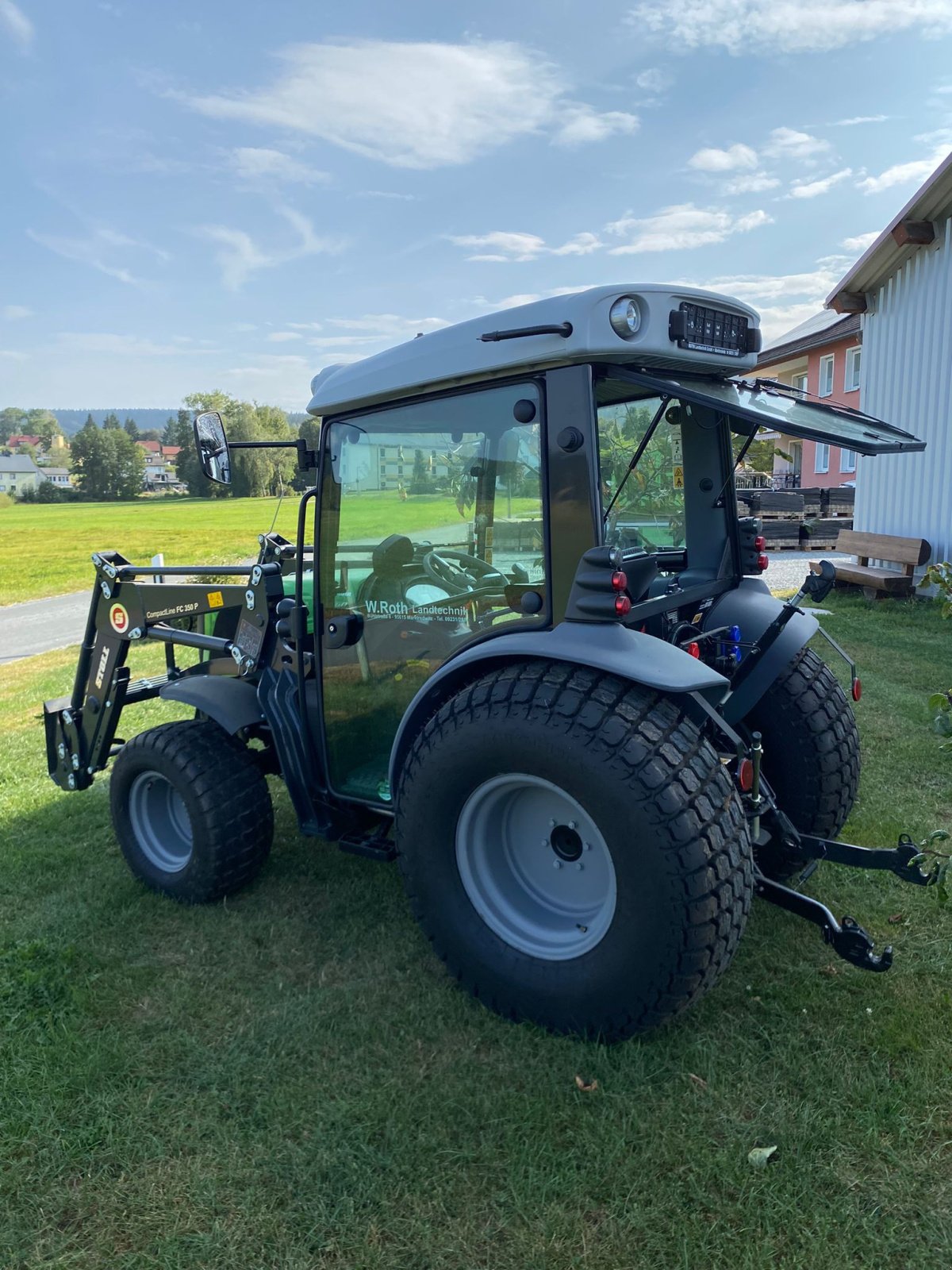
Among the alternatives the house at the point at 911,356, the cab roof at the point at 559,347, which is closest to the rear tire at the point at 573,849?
the cab roof at the point at 559,347

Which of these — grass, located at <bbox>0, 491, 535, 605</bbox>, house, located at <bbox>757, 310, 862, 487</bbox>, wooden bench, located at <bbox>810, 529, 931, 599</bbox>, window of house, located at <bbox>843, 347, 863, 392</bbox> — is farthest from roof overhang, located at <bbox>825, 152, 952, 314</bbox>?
window of house, located at <bbox>843, 347, 863, 392</bbox>

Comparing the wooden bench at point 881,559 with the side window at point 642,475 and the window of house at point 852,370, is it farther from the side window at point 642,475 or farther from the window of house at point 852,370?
the window of house at point 852,370

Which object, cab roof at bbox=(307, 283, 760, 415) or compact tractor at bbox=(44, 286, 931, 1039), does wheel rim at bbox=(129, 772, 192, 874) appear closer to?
compact tractor at bbox=(44, 286, 931, 1039)

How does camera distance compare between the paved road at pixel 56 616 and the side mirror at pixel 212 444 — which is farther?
the paved road at pixel 56 616

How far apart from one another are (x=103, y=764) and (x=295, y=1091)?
93.3 inches

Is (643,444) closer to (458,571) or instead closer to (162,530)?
(458,571)

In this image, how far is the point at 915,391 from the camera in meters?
10.3

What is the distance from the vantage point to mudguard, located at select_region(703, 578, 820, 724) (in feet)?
10.7

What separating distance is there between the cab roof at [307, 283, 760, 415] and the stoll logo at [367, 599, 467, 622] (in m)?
0.72

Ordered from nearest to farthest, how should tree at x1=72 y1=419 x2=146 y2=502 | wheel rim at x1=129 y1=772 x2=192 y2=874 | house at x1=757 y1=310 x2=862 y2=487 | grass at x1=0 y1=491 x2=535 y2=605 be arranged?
grass at x1=0 y1=491 x2=535 y2=605 < wheel rim at x1=129 y1=772 x2=192 y2=874 < house at x1=757 y1=310 x2=862 y2=487 < tree at x1=72 y1=419 x2=146 y2=502

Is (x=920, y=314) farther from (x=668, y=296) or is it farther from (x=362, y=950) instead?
(x=362, y=950)

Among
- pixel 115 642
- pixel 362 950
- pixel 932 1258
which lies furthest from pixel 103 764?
pixel 932 1258

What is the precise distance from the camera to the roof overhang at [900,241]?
9.00m

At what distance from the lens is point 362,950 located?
3301mm
